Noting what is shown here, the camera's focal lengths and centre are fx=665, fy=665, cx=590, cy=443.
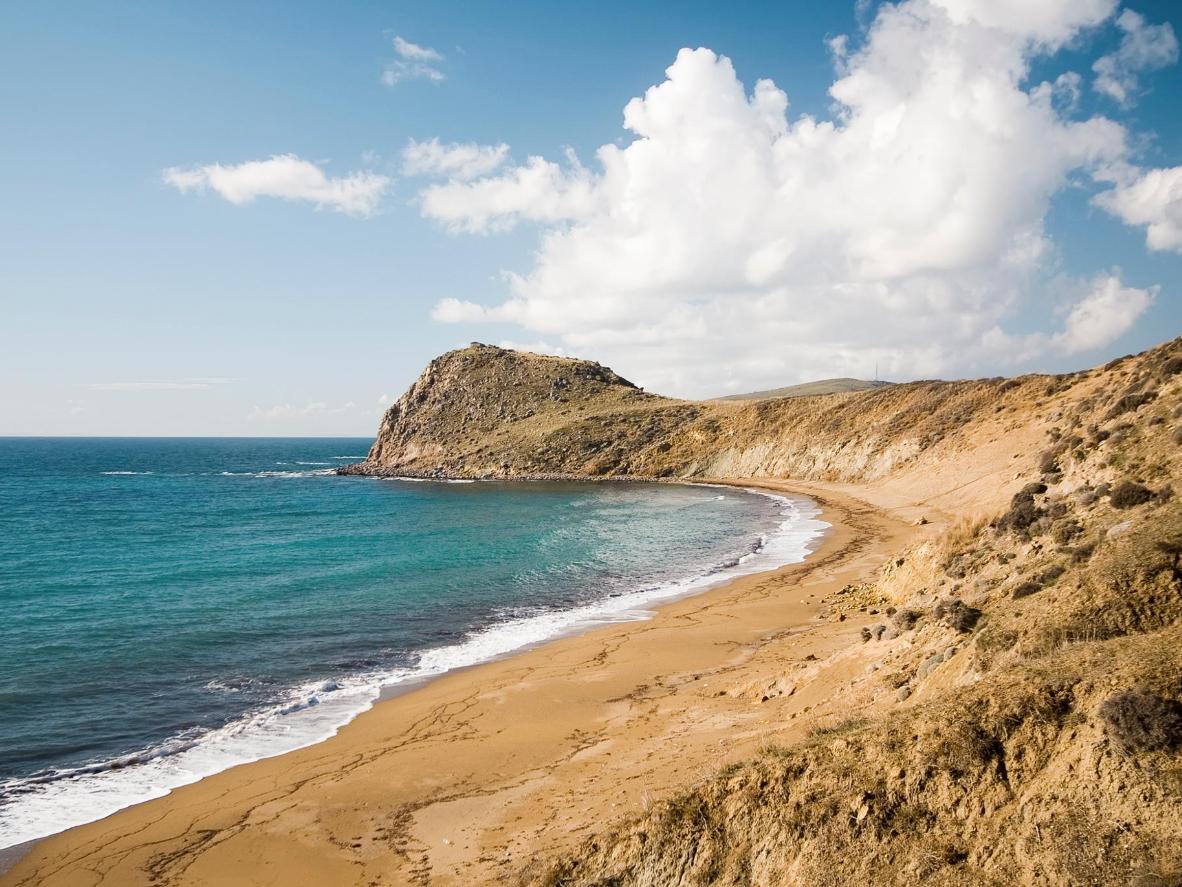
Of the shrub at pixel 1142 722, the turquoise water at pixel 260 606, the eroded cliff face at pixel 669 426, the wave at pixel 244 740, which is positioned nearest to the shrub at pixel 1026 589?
the shrub at pixel 1142 722

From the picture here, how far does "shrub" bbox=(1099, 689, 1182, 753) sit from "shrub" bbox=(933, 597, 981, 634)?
4.66 meters

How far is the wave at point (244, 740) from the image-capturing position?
512 inches

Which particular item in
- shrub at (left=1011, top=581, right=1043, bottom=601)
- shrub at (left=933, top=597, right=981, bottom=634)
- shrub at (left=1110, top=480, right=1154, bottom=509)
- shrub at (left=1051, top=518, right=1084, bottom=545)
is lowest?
shrub at (left=933, top=597, right=981, bottom=634)

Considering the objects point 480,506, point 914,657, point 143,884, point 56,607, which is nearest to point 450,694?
point 143,884

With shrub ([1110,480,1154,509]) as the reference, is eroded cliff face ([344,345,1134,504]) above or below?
above

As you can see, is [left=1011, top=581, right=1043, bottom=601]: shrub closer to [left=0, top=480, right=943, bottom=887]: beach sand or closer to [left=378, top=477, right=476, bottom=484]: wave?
[left=0, top=480, right=943, bottom=887]: beach sand

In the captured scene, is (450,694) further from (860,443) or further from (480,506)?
(860,443)

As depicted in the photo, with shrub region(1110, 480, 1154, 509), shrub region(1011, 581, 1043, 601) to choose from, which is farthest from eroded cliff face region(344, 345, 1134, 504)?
shrub region(1011, 581, 1043, 601)

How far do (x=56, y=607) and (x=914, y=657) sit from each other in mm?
32072

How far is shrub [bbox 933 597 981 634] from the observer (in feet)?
38.6

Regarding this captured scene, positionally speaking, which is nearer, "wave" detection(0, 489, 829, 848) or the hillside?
the hillside

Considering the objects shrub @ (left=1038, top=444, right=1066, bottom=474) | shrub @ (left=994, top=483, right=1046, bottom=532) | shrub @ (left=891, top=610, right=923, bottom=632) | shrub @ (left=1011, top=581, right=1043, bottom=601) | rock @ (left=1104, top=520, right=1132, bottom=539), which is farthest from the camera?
shrub @ (left=1038, top=444, right=1066, bottom=474)

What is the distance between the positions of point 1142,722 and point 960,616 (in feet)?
17.0

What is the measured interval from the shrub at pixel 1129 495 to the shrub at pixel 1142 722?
7.75 m
